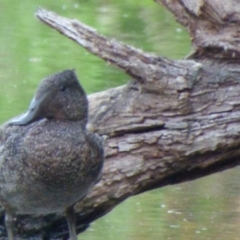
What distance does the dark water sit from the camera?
18.5 feet

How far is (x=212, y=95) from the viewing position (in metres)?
5.17

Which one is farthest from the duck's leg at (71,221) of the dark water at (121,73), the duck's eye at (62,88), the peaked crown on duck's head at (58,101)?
the duck's eye at (62,88)

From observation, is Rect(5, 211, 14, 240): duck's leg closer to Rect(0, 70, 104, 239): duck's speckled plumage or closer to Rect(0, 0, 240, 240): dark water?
Rect(0, 70, 104, 239): duck's speckled plumage

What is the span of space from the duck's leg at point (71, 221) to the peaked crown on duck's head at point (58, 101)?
496 millimetres

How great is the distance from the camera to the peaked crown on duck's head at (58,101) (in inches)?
185


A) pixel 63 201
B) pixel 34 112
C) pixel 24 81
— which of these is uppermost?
pixel 34 112

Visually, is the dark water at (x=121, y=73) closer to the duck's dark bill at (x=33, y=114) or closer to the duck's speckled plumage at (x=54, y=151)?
the duck's speckled plumage at (x=54, y=151)

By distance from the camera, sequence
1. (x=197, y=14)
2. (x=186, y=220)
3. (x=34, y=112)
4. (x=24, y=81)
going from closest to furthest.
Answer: (x=34, y=112)
(x=197, y=14)
(x=186, y=220)
(x=24, y=81)

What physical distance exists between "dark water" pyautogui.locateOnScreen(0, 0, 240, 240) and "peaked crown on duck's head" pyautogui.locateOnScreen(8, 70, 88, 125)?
93cm

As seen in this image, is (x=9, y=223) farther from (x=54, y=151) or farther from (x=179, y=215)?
(x=179, y=215)

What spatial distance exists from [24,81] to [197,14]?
304 centimetres

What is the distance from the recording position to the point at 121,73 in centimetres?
802

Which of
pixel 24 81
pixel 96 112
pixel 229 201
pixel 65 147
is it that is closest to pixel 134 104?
pixel 96 112

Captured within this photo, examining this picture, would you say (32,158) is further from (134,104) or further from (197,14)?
(197,14)
